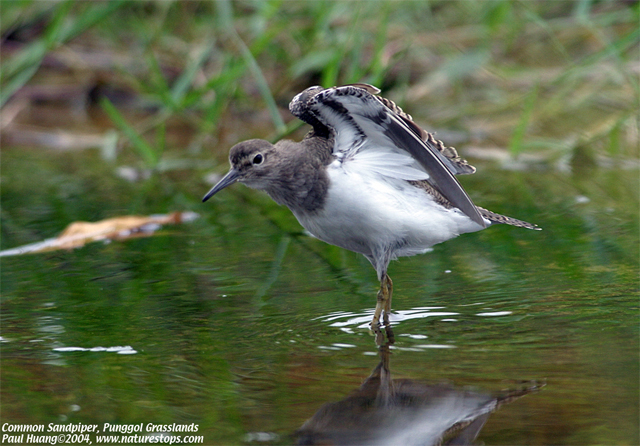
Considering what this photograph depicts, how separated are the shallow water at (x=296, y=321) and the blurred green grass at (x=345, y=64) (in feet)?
5.16

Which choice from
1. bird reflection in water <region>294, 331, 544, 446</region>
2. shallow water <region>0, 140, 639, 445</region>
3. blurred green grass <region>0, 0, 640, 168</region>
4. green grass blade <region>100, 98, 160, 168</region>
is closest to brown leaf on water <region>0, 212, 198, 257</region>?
shallow water <region>0, 140, 639, 445</region>

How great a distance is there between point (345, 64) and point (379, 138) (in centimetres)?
567

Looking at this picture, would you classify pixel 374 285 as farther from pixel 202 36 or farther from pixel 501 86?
pixel 202 36

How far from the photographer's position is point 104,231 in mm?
5996

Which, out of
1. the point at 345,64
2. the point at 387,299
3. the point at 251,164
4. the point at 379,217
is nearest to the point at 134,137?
the point at 251,164

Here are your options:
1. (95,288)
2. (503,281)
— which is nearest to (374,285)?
(503,281)

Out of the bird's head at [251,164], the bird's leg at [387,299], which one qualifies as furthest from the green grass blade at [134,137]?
the bird's leg at [387,299]

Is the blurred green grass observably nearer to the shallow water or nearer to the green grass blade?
the green grass blade

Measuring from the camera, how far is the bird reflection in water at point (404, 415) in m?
2.94

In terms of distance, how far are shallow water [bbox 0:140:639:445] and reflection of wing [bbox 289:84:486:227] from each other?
63cm

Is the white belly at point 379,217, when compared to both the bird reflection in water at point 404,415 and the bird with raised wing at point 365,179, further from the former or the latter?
the bird reflection in water at point 404,415

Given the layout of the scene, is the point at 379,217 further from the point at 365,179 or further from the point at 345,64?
the point at 345,64

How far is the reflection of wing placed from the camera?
4.13 metres

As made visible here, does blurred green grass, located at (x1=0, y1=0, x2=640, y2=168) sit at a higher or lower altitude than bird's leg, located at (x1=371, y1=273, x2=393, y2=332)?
higher
